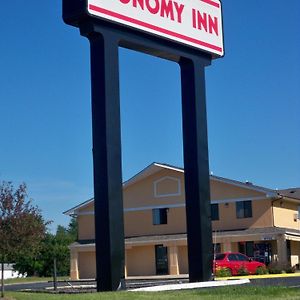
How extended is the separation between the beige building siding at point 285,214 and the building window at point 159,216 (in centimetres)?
807

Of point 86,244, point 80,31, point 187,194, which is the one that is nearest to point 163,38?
point 80,31

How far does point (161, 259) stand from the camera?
5100 centimetres

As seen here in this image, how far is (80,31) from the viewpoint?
17.9 m

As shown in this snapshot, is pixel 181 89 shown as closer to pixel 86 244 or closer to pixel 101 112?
pixel 101 112

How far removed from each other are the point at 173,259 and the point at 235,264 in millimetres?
9207

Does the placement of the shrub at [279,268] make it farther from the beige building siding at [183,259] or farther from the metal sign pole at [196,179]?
the metal sign pole at [196,179]

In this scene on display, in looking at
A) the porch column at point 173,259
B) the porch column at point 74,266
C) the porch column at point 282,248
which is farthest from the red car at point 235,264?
the porch column at point 74,266

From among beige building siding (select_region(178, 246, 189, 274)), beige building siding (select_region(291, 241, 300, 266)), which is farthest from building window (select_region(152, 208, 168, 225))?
beige building siding (select_region(291, 241, 300, 266))

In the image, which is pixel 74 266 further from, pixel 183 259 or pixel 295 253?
pixel 295 253

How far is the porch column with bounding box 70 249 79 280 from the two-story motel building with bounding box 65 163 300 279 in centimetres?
7

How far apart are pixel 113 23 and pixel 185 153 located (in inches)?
175

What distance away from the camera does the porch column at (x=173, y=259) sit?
4831cm

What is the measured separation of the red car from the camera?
39531 mm

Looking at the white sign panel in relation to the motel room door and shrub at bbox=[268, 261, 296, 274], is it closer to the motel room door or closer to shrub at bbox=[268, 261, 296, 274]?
shrub at bbox=[268, 261, 296, 274]
